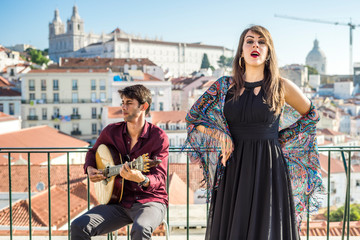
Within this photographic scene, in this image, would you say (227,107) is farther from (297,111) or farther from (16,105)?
(16,105)

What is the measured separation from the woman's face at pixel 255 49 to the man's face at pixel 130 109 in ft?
2.83

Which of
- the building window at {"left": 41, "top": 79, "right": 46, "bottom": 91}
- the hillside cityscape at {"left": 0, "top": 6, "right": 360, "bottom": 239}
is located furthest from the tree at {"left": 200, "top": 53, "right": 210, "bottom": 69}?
the building window at {"left": 41, "top": 79, "right": 46, "bottom": 91}

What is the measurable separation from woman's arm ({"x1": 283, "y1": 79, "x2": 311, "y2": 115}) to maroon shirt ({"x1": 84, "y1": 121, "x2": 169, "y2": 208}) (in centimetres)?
86

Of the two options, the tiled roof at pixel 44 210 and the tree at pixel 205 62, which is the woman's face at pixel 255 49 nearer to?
the tiled roof at pixel 44 210

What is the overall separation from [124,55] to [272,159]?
10255 cm

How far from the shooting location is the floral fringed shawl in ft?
8.60

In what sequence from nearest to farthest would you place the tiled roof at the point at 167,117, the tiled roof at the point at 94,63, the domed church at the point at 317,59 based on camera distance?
the tiled roof at the point at 167,117 < the tiled roof at the point at 94,63 < the domed church at the point at 317,59

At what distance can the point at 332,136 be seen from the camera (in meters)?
49.0

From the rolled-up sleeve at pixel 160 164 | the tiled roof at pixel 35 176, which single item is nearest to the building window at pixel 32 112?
the tiled roof at pixel 35 176

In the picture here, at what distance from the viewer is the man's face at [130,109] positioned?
3000 millimetres

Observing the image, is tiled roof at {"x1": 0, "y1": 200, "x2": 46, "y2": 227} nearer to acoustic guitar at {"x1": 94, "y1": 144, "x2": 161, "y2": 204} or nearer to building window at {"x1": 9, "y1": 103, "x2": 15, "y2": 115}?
acoustic guitar at {"x1": 94, "y1": 144, "x2": 161, "y2": 204}

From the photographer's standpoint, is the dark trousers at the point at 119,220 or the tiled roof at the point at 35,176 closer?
the dark trousers at the point at 119,220

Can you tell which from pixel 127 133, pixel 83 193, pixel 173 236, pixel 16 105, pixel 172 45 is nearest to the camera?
pixel 127 133

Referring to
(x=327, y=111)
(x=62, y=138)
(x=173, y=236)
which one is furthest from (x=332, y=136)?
(x=173, y=236)
